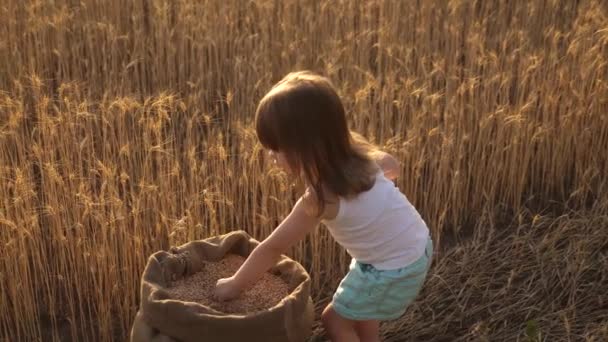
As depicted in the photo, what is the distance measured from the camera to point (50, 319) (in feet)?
8.98

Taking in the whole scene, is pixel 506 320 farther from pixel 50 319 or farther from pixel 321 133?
pixel 50 319

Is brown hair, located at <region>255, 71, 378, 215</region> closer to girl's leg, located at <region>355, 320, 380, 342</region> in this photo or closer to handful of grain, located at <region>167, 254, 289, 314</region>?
handful of grain, located at <region>167, 254, 289, 314</region>

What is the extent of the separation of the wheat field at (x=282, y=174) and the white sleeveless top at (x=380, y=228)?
21.8 inches

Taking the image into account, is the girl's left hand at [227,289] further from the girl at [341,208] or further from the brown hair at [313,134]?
the brown hair at [313,134]

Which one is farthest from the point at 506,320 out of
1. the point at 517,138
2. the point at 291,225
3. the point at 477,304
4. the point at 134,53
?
the point at 134,53

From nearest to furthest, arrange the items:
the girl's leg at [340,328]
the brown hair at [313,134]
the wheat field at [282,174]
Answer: the brown hair at [313,134], the girl's leg at [340,328], the wheat field at [282,174]

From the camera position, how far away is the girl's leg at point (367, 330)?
2402 mm

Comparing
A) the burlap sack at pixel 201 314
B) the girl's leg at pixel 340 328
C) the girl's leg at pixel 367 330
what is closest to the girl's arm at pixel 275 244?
the burlap sack at pixel 201 314

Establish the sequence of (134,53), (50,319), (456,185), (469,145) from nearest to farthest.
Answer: (50,319) < (456,185) < (469,145) < (134,53)

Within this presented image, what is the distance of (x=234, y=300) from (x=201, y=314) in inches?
7.1

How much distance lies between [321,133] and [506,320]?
3.46 ft

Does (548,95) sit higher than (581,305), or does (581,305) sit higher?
(548,95)

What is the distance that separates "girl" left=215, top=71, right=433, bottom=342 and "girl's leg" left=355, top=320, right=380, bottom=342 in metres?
0.04

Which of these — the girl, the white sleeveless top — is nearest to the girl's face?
the girl
